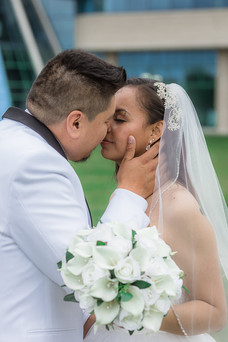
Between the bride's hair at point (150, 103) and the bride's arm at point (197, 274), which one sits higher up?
the bride's hair at point (150, 103)

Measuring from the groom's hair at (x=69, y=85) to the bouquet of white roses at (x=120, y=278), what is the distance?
640 millimetres

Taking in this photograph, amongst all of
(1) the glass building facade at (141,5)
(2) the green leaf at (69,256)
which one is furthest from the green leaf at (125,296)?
(1) the glass building facade at (141,5)

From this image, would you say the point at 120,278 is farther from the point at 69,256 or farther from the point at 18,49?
the point at 18,49

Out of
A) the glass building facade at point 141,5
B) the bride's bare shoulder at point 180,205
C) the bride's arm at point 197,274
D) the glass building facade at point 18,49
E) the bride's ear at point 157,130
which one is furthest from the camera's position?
the glass building facade at point 141,5

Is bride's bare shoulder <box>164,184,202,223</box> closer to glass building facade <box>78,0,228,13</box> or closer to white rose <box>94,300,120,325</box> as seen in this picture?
white rose <box>94,300,120,325</box>

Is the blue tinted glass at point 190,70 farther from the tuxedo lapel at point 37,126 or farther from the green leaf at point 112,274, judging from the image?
the green leaf at point 112,274

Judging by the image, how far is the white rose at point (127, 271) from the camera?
2547 mm

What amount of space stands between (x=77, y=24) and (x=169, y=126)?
4956 cm

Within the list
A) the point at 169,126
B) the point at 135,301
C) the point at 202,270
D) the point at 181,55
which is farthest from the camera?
the point at 181,55

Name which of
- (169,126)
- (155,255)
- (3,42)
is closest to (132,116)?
(169,126)

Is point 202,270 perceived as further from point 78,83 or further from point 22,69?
point 22,69

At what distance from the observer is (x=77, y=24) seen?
51.8m

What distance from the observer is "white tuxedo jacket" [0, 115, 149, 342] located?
8.86ft

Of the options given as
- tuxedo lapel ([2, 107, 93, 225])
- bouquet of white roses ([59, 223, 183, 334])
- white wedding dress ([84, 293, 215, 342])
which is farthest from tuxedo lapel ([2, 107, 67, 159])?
white wedding dress ([84, 293, 215, 342])
